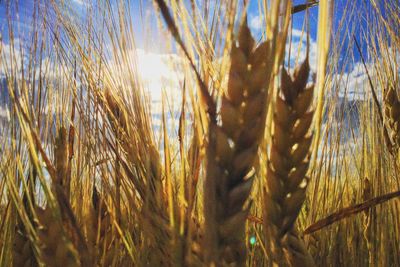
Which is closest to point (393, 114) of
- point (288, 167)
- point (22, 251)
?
point (288, 167)

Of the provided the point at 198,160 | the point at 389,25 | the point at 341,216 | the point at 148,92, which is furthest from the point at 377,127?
the point at 198,160

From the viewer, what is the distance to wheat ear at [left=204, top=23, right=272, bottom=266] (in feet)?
1.56

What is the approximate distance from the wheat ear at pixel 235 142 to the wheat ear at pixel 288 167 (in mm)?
90

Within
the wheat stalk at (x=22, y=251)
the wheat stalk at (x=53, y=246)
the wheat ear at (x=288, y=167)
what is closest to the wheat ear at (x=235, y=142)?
the wheat ear at (x=288, y=167)

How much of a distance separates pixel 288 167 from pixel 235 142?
0.13 metres

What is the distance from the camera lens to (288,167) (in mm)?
581

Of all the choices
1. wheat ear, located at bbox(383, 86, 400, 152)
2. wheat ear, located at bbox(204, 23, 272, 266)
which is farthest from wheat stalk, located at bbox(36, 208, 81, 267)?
wheat ear, located at bbox(383, 86, 400, 152)

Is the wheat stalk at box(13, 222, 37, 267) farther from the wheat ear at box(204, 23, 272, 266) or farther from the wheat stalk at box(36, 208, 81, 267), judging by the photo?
the wheat ear at box(204, 23, 272, 266)

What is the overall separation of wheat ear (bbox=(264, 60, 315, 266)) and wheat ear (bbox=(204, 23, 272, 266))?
90mm

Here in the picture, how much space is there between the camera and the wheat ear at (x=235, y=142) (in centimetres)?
47

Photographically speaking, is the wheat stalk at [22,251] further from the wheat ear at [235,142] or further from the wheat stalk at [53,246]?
the wheat ear at [235,142]

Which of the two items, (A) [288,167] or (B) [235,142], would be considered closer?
(B) [235,142]

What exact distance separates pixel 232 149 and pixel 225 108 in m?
0.05

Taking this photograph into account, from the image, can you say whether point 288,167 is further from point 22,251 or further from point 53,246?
point 22,251
